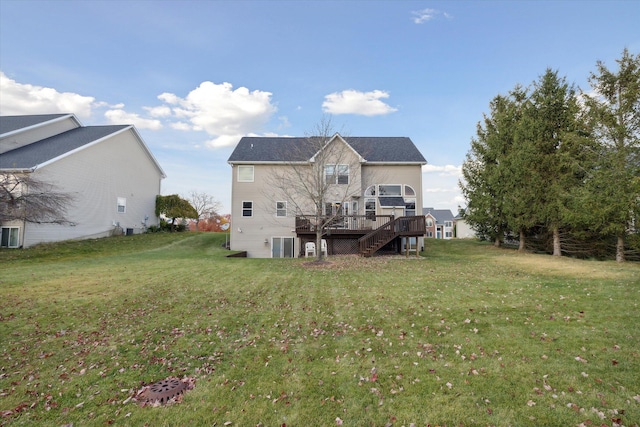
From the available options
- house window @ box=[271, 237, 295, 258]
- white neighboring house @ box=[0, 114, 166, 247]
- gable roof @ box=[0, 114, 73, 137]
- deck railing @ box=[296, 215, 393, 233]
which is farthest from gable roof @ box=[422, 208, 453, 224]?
gable roof @ box=[0, 114, 73, 137]

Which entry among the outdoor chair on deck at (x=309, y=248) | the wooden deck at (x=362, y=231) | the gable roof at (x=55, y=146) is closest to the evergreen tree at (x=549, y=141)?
the wooden deck at (x=362, y=231)

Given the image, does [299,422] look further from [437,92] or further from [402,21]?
[437,92]

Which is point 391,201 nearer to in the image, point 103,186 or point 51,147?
point 103,186

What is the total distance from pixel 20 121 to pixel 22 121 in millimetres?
160

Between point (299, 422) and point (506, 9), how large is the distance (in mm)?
19103

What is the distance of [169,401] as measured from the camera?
13.4 feet

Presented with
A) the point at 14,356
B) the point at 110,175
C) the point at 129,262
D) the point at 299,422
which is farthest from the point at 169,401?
the point at 110,175

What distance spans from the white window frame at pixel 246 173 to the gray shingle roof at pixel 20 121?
61.5 feet

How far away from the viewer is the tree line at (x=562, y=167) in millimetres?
15609

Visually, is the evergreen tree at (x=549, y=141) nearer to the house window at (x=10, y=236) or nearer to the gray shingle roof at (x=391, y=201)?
the gray shingle roof at (x=391, y=201)

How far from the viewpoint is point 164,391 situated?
4.28m

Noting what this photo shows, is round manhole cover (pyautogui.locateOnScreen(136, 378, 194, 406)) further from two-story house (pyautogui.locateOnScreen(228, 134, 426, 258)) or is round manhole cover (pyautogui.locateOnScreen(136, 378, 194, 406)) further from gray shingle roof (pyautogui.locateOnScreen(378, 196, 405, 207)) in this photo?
gray shingle roof (pyautogui.locateOnScreen(378, 196, 405, 207))

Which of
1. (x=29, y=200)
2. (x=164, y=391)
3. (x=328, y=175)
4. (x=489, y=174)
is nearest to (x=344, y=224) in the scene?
(x=328, y=175)

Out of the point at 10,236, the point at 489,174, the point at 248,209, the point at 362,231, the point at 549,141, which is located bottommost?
the point at 10,236
